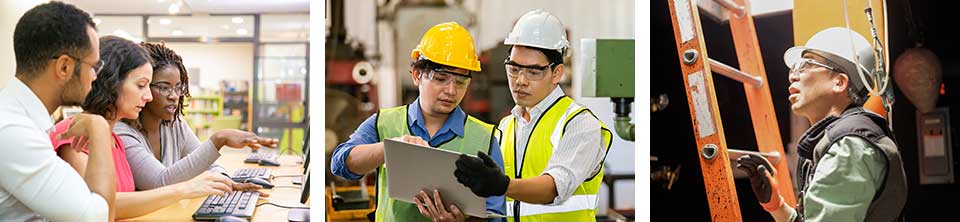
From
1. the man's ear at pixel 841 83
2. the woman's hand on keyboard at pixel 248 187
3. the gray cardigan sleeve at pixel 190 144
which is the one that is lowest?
the woman's hand on keyboard at pixel 248 187

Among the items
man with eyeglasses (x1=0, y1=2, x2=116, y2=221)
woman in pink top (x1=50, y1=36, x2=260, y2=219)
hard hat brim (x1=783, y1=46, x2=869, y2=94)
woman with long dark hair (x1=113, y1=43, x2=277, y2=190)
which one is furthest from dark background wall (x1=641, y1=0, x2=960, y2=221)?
man with eyeglasses (x1=0, y1=2, x2=116, y2=221)

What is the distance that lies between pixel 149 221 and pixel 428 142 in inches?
43.8

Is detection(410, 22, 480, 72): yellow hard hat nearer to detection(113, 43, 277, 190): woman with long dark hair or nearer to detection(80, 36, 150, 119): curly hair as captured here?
detection(113, 43, 277, 190): woman with long dark hair

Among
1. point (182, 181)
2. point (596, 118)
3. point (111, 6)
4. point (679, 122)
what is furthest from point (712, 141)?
point (111, 6)

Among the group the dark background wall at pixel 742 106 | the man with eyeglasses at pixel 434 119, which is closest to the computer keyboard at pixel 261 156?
the man with eyeglasses at pixel 434 119

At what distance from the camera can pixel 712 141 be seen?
3748 millimetres

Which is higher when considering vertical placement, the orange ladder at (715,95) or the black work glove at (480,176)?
the orange ladder at (715,95)

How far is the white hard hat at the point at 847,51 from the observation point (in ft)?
11.9

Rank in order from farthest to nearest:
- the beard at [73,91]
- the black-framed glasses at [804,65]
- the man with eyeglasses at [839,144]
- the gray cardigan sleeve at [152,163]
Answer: the black-framed glasses at [804,65]
the man with eyeglasses at [839,144]
the gray cardigan sleeve at [152,163]
the beard at [73,91]

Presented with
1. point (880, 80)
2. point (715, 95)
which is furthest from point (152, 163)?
point (880, 80)

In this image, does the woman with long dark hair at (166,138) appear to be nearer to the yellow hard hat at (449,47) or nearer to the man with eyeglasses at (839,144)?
the yellow hard hat at (449,47)

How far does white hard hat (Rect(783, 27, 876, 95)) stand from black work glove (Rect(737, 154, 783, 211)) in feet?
1.62

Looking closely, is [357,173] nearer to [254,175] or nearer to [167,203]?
[254,175]

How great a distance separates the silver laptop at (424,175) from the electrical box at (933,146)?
6.01 ft
